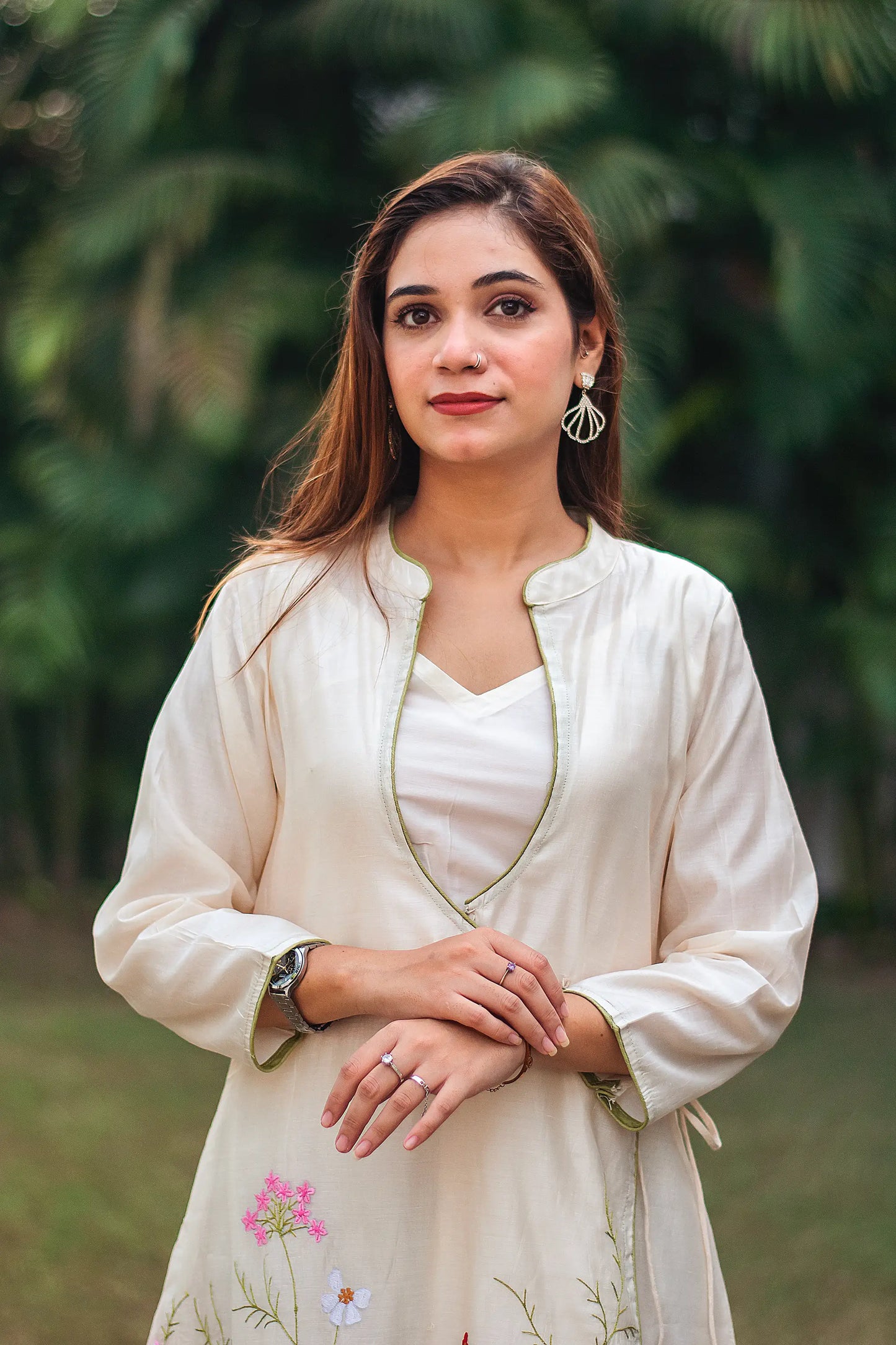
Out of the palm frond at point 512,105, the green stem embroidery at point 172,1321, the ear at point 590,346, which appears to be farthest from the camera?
the palm frond at point 512,105

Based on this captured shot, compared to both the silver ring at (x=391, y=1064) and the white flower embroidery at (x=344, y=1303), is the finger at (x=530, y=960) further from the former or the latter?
the white flower embroidery at (x=344, y=1303)

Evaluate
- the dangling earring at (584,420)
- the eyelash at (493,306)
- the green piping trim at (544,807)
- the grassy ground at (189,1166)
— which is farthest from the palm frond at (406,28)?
the green piping trim at (544,807)

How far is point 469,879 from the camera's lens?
1.55 meters

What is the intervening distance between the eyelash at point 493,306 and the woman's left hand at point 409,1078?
2.41 feet

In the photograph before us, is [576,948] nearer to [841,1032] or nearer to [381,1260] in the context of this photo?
[381,1260]

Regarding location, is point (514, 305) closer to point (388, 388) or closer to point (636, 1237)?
point (388, 388)

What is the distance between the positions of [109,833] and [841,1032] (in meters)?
3.38

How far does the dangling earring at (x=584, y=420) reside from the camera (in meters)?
1.75

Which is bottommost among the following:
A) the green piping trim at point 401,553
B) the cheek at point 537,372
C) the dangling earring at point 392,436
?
the green piping trim at point 401,553

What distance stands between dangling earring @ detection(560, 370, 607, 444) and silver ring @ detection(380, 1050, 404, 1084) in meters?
0.76

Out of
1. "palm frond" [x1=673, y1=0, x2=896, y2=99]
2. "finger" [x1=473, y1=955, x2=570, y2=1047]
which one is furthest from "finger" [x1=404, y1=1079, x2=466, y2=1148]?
"palm frond" [x1=673, y1=0, x2=896, y2=99]

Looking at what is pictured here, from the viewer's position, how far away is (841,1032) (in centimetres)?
511

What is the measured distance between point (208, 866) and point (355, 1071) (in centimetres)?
30

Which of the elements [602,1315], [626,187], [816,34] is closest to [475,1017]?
[602,1315]
